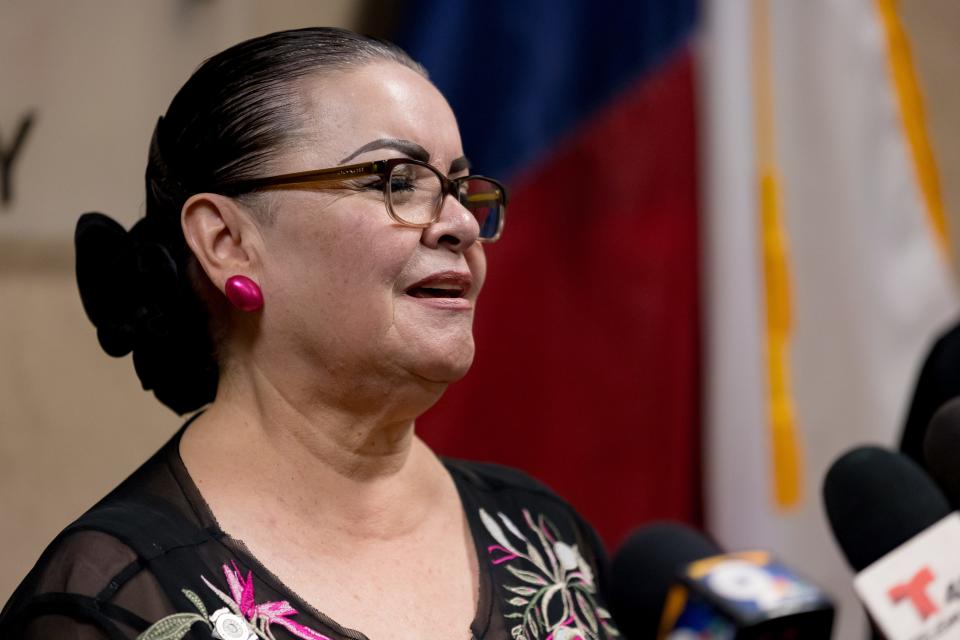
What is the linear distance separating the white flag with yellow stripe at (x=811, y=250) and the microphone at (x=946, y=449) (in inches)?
51.9

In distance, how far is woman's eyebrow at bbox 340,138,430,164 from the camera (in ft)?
4.28

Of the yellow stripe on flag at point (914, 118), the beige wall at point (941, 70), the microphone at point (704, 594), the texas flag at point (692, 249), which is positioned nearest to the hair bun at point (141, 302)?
the microphone at point (704, 594)

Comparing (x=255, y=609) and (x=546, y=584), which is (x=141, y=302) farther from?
(x=546, y=584)

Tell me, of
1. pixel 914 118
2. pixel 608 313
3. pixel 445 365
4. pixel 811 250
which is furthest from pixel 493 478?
pixel 914 118

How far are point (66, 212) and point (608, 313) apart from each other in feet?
4.90

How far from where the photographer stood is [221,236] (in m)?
1.34

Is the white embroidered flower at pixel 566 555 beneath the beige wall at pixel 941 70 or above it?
beneath

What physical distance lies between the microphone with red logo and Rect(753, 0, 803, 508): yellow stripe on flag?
1211 millimetres

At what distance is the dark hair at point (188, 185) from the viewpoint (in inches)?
52.2

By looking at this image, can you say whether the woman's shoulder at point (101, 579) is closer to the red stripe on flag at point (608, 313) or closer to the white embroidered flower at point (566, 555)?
the white embroidered flower at point (566, 555)

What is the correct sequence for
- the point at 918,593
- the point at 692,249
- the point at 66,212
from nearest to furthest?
the point at 918,593
the point at 66,212
the point at 692,249

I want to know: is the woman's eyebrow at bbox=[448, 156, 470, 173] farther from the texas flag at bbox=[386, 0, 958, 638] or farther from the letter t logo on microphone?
the texas flag at bbox=[386, 0, 958, 638]

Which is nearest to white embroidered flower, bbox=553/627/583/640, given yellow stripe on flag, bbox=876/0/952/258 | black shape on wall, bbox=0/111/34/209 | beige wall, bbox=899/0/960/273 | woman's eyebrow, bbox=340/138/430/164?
woman's eyebrow, bbox=340/138/430/164

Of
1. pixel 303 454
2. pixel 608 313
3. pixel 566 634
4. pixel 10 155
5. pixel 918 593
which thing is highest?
pixel 10 155
